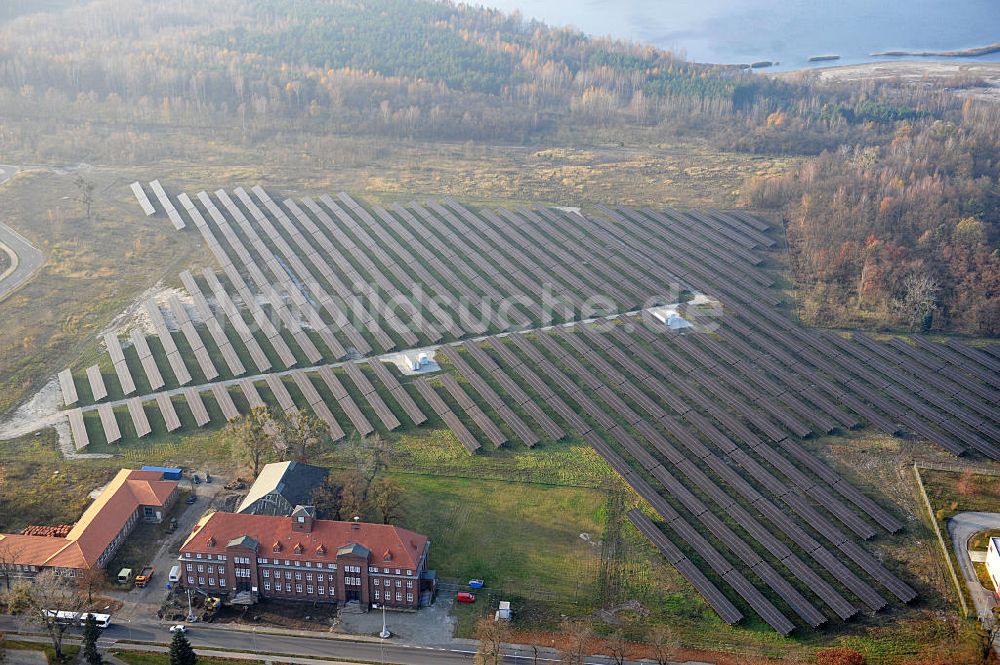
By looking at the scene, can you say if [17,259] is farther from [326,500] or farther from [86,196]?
[326,500]

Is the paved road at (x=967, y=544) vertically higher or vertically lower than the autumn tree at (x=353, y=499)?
lower

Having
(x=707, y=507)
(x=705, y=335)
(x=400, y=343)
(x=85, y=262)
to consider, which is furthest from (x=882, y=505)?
(x=85, y=262)

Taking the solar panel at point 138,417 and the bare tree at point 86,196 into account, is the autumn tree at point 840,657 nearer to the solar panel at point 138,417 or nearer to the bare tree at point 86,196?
the solar panel at point 138,417

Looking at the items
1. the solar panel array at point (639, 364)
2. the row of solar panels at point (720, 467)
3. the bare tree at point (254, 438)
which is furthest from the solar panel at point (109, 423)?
the row of solar panels at point (720, 467)

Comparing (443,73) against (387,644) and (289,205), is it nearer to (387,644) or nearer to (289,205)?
(289,205)

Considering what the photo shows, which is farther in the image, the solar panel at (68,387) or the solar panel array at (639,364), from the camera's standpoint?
the solar panel at (68,387)

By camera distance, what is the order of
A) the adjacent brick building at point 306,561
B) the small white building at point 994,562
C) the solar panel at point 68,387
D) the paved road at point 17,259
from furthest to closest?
the paved road at point 17,259 < the solar panel at point 68,387 < the small white building at point 994,562 < the adjacent brick building at point 306,561

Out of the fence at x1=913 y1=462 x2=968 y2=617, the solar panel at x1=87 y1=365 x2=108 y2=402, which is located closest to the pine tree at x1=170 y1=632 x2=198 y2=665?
the solar panel at x1=87 y1=365 x2=108 y2=402
